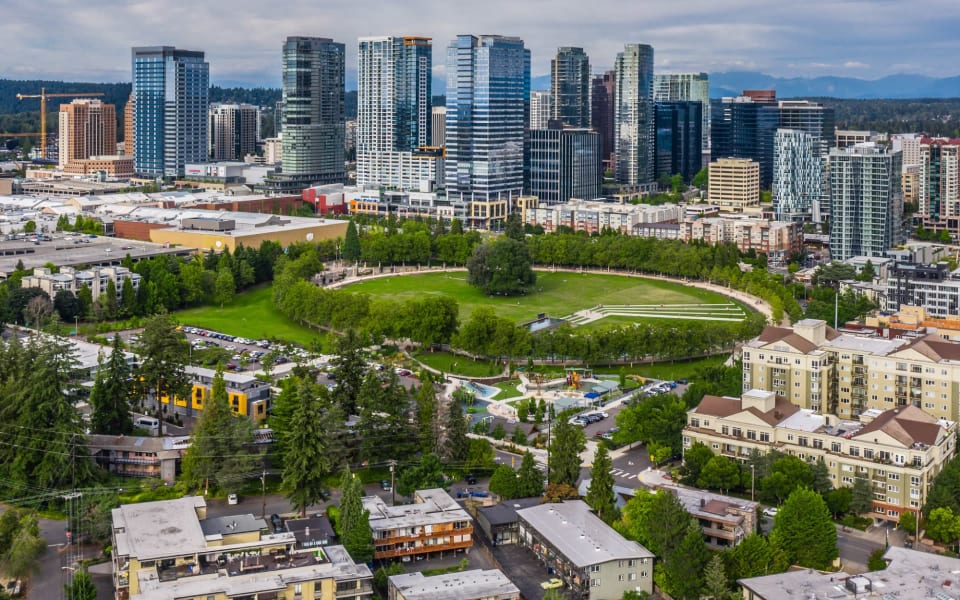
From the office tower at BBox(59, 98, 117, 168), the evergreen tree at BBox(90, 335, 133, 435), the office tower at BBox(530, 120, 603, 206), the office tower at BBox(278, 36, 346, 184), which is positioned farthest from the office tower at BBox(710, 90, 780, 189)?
the evergreen tree at BBox(90, 335, 133, 435)

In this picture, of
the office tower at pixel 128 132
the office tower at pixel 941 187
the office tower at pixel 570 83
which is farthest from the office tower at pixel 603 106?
the office tower at pixel 128 132

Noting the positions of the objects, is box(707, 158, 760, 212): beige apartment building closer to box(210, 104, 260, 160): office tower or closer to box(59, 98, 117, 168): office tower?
box(210, 104, 260, 160): office tower

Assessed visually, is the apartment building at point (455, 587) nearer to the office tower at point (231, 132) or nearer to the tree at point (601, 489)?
the tree at point (601, 489)

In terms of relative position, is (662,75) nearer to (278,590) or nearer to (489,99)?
(489,99)

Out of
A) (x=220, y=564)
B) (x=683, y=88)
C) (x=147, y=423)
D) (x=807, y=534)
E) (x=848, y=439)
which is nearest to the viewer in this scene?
(x=220, y=564)

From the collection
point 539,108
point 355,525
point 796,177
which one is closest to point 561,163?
point 796,177

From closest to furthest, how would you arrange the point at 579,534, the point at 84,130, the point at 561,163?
the point at 579,534 < the point at 561,163 < the point at 84,130

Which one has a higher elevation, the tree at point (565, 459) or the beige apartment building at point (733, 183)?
the beige apartment building at point (733, 183)

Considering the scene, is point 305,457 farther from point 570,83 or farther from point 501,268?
point 570,83
